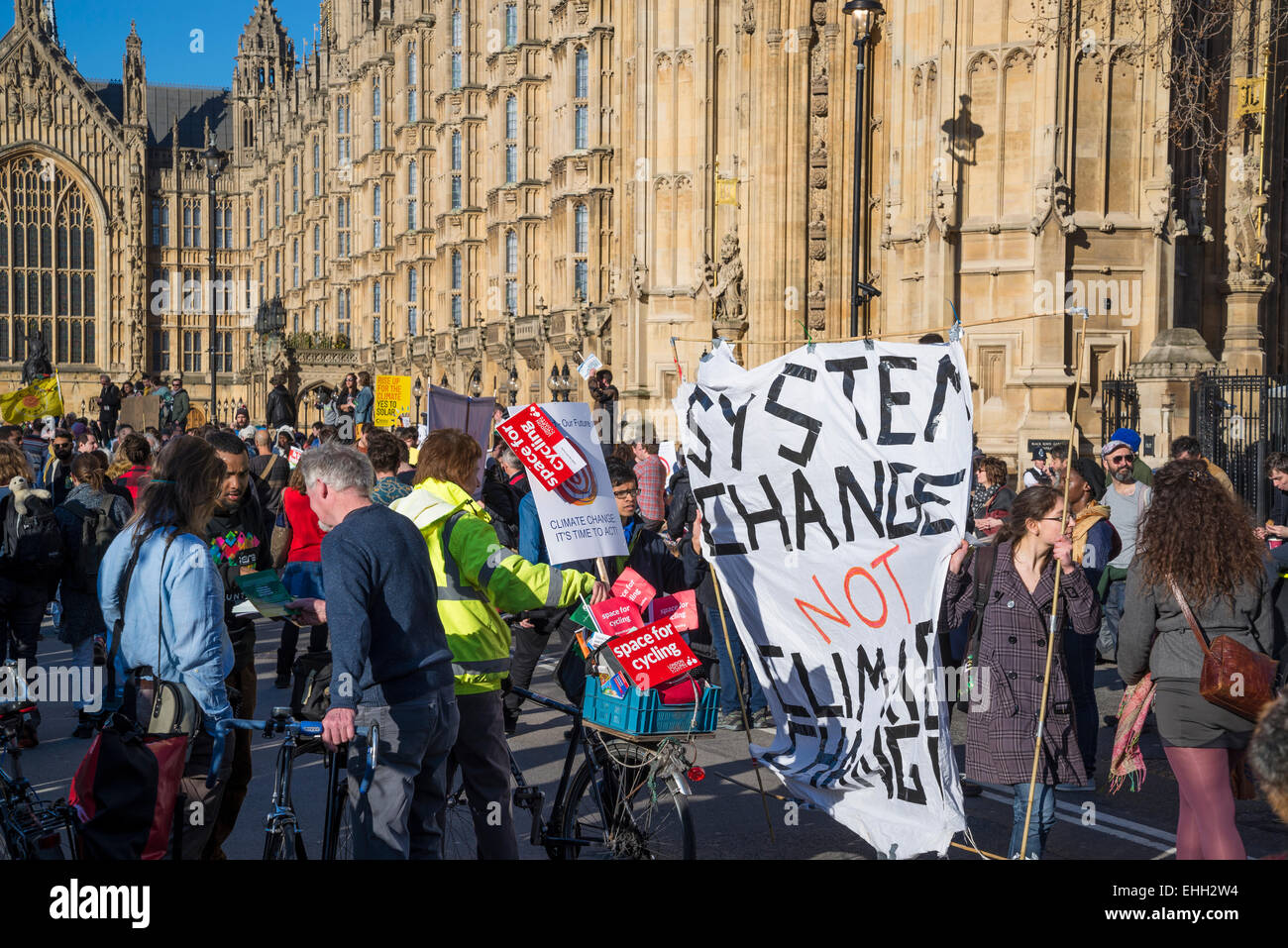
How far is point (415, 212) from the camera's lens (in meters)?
52.2

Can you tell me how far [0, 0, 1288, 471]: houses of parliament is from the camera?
1644cm

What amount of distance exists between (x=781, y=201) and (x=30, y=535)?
53.6ft

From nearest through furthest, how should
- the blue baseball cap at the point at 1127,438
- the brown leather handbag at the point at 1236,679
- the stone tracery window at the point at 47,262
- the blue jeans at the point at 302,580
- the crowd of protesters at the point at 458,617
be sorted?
the crowd of protesters at the point at 458,617
the brown leather handbag at the point at 1236,679
the blue jeans at the point at 302,580
the blue baseball cap at the point at 1127,438
the stone tracery window at the point at 47,262

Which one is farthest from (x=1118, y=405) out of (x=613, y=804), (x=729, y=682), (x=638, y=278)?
(x=613, y=804)

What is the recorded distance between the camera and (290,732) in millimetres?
4855

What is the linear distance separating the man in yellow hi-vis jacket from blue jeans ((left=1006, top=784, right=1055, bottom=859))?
1.97 meters

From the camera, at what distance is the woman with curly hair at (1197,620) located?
5406 mm

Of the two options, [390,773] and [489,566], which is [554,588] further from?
[390,773]

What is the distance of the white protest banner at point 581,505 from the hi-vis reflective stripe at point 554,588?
74 centimetres

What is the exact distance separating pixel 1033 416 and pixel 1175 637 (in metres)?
11.2

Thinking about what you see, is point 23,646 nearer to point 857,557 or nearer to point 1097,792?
point 857,557

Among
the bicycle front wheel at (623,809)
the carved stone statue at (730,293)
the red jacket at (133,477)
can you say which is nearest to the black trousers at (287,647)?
the red jacket at (133,477)

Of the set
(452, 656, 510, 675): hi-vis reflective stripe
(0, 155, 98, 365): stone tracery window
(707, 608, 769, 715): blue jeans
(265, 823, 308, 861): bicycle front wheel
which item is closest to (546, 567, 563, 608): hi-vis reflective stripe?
(452, 656, 510, 675): hi-vis reflective stripe

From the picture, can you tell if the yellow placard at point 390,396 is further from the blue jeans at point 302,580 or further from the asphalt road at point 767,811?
the blue jeans at point 302,580
